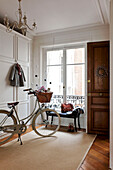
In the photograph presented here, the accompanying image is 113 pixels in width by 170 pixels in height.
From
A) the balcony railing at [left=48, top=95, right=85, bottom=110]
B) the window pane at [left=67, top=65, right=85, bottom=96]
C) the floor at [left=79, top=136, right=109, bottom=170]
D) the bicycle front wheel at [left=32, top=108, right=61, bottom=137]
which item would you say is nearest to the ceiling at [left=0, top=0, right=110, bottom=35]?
the window pane at [left=67, top=65, right=85, bottom=96]

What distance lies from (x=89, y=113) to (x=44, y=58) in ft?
7.57

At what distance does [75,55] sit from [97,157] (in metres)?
2.88

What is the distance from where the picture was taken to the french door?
4.31 m

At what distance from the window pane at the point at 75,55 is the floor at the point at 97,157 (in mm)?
2297

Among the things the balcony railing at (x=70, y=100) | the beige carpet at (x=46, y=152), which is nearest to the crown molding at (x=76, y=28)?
the balcony railing at (x=70, y=100)

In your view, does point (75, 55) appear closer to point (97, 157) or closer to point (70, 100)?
point (70, 100)

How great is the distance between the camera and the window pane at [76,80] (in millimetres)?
4282

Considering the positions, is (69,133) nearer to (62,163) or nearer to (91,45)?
(62,163)

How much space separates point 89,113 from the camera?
366 cm

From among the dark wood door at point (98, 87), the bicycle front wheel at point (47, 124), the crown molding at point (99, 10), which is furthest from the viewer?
the dark wood door at point (98, 87)

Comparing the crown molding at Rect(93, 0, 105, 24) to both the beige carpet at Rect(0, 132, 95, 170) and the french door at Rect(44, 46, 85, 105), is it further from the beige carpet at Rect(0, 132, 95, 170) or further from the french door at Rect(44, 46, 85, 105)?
the beige carpet at Rect(0, 132, 95, 170)

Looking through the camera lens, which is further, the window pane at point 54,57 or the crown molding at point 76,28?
the window pane at point 54,57

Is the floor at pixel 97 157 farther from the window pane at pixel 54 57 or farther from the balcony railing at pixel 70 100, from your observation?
the window pane at pixel 54 57

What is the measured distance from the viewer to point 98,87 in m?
3.64
